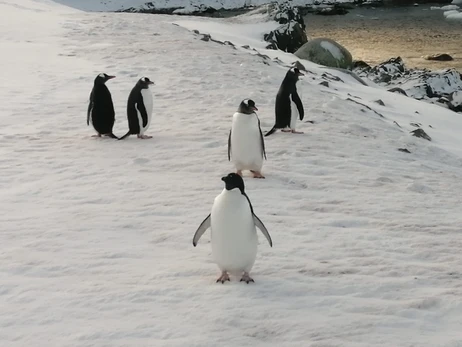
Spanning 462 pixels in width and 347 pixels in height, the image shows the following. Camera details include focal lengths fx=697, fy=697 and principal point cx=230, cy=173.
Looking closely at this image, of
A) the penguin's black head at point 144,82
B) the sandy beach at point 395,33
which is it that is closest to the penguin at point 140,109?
the penguin's black head at point 144,82

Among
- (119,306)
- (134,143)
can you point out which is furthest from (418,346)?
(134,143)

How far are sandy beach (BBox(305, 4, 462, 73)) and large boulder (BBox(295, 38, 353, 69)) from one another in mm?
3194

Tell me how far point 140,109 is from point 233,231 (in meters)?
3.69

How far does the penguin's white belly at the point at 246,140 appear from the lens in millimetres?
5520

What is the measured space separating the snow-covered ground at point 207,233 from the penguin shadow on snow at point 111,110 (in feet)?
0.67

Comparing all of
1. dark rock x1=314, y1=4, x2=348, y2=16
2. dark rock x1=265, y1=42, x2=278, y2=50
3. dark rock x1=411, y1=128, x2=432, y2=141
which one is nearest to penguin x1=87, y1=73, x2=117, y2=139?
dark rock x1=411, y1=128, x2=432, y2=141

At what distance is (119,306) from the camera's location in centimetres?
321

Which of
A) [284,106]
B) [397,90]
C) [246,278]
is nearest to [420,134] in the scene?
[284,106]

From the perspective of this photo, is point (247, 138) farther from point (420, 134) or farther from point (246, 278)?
point (420, 134)

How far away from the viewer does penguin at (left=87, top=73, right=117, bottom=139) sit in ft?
22.7

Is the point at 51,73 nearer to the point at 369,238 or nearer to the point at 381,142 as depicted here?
the point at 381,142

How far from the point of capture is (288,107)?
7.32m

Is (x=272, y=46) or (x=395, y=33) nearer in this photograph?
(x=272, y=46)

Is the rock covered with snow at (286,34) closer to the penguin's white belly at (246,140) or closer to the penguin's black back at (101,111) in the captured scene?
the penguin's black back at (101,111)
